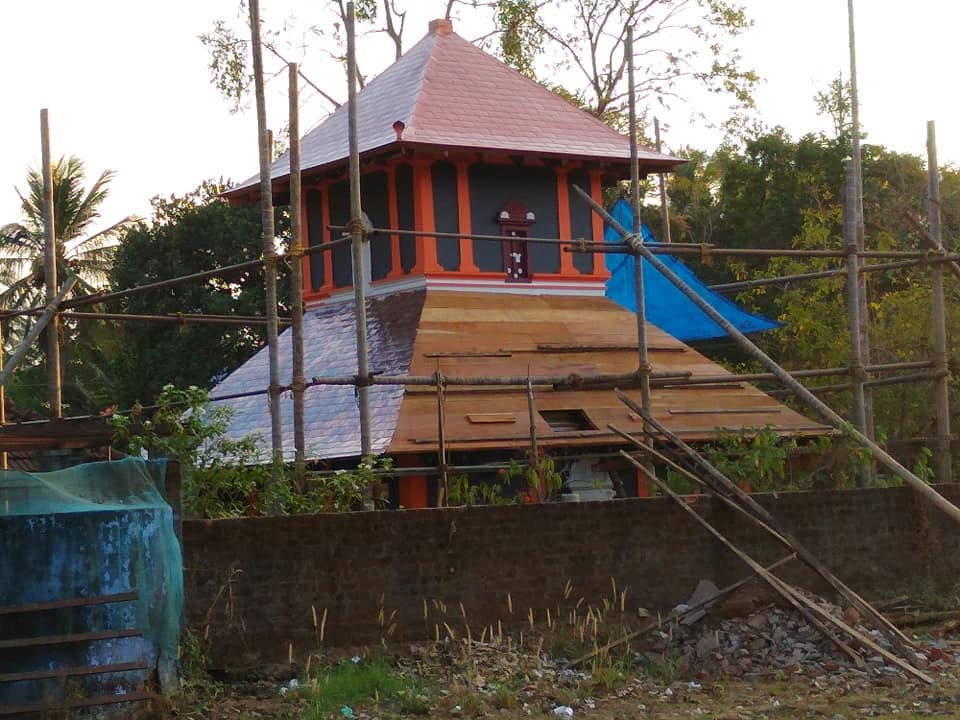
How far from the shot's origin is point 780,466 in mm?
13922

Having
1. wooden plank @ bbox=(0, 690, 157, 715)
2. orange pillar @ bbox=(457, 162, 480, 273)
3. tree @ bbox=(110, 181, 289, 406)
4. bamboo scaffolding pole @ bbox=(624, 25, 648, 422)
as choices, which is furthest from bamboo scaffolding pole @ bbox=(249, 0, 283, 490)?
tree @ bbox=(110, 181, 289, 406)

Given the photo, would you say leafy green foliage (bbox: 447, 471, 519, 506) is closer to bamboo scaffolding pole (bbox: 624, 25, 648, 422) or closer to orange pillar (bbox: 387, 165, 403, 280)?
bamboo scaffolding pole (bbox: 624, 25, 648, 422)

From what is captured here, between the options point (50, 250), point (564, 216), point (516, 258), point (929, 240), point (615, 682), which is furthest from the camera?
point (564, 216)

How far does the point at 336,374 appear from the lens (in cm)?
1758

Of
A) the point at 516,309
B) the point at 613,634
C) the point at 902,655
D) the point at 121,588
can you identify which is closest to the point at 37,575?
the point at 121,588

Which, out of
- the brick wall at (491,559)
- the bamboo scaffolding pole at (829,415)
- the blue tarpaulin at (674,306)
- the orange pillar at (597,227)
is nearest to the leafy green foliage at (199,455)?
the brick wall at (491,559)

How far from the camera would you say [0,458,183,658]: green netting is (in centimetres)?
977

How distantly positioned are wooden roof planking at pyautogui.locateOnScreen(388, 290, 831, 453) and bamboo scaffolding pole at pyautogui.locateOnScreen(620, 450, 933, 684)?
10.9 ft

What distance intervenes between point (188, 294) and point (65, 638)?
765 inches

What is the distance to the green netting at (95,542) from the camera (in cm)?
977

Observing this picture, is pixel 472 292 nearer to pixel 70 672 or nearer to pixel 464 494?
pixel 464 494

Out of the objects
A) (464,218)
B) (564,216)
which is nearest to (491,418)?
(464,218)

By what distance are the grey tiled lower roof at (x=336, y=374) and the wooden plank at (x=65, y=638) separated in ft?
16.7

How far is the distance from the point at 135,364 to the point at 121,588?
63.5ft
